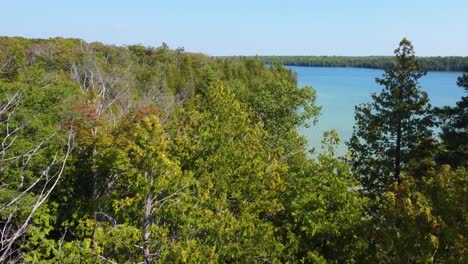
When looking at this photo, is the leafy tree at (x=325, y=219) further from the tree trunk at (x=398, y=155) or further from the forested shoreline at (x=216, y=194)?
the tree trunk at (x=398, y=155)

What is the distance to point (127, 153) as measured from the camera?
10.5 meters

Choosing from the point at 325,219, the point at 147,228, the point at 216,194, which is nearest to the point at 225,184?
the point at 216,194

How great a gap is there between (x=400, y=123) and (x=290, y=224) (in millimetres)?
10669

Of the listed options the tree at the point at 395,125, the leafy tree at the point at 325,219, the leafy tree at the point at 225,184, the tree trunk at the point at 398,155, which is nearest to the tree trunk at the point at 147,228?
the leafy tree at the point at 225,184

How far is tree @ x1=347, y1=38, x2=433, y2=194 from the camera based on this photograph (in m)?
19.6

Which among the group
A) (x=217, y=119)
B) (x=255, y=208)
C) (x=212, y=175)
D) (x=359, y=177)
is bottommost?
(x=359, y=177)

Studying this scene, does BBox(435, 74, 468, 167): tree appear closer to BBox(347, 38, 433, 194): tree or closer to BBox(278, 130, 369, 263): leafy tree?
BBox(347, 38, 433, 194): tree

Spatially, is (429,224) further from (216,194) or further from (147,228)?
(147,228)

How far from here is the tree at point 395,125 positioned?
772 inches

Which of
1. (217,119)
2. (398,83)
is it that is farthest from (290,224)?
(398,83)

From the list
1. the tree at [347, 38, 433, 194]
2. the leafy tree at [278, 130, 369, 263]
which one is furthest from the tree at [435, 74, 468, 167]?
the leafy tree at [278, 130, 369, 263]

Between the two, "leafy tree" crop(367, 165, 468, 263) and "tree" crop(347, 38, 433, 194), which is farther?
"tree" crop(347, 38, 433, 194)

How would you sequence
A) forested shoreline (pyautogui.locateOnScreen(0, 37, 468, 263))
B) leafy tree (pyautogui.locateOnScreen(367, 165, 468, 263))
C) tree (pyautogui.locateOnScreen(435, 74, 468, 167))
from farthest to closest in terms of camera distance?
1. tree (pyautogui.locateOnScreen(435, 74, 468, 167))
2. forested shoreline (pyautogui.locateOnScreen(0, 37, 468, 263))
3. leafy tree (pyautogui.locateOnScreen(367, 165, 468, 263))

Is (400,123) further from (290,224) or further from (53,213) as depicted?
(53,213)
